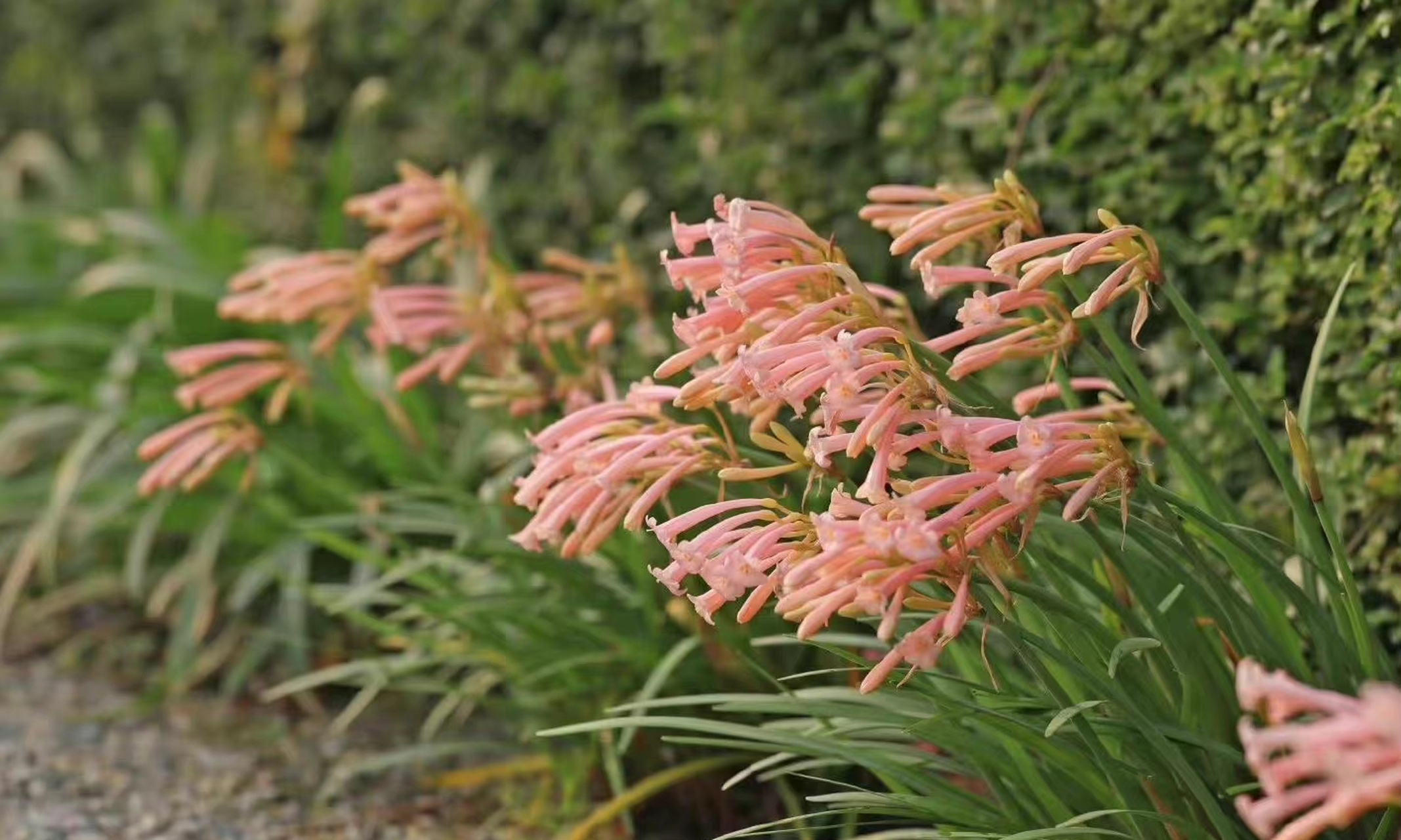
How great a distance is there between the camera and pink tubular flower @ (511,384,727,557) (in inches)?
78.4

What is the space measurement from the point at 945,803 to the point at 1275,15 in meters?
1.29

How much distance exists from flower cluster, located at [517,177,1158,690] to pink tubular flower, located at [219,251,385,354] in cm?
95

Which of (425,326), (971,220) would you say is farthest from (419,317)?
(971,220)

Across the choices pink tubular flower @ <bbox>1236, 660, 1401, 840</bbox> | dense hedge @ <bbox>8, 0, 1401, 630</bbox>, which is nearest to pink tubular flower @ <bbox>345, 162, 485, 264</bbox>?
dense hedge @ <bbox>8, 0, 1401, 630</bbox>

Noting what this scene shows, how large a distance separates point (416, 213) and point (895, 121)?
99 cm

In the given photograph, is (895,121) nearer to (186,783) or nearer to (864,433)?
(864,433)

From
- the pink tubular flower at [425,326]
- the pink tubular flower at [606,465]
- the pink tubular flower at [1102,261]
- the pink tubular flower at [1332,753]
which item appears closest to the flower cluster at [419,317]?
the pink tubular flower at [425,326]

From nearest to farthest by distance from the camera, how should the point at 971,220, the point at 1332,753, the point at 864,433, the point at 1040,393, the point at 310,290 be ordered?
the point at 1332,753 → the point at 864,433 → the point at 971,220 → the point at 1040,393 → the point at 310,290

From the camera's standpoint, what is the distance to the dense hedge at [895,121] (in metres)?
2.45

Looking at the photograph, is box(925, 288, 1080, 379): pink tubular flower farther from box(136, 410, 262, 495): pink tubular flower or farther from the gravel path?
the gravel path

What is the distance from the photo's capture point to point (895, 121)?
3264 mm

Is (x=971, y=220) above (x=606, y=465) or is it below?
above

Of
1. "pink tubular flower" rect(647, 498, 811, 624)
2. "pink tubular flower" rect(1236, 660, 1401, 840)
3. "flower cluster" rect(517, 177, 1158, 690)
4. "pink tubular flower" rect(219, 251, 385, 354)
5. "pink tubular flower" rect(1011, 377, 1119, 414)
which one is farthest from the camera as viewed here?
"pink tubular flower" rect(219, 251, 385, 354)

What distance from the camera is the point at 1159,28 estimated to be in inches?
106
